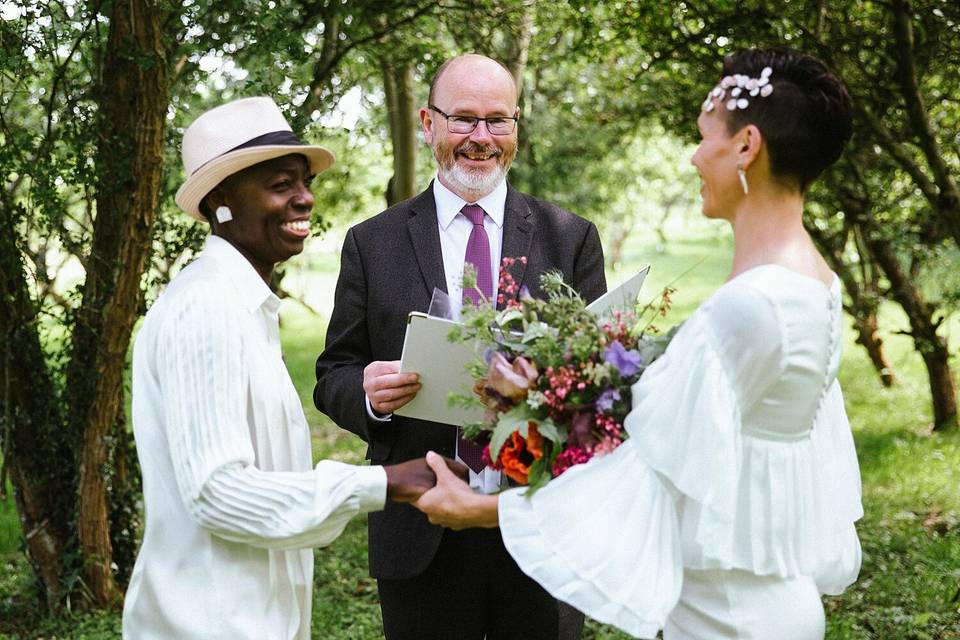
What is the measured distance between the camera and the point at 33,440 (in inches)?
227

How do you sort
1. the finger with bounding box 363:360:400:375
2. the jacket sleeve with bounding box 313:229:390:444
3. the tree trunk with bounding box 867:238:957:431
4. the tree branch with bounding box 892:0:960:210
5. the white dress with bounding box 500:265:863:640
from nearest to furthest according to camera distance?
the white dress with bounding box 500:265:863:640 < the finger with bounding box 363:360:400:375 < the jacket sleeve with bounding box 313:229:390:444 < the tree branch with bounding box 892:0:960:210 < the tree trunk with bounding box 867:238:957:431

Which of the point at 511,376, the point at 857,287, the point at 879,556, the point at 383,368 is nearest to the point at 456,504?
the point at 511,376

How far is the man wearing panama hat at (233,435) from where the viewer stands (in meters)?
2.34

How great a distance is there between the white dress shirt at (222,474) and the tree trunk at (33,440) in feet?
11.2

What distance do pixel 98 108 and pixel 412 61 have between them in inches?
114

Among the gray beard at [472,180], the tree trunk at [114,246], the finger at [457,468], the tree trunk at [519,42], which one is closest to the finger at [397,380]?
the finger at [457,468]

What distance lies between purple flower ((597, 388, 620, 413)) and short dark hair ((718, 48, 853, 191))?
2.07 ft

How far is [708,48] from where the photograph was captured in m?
7.31

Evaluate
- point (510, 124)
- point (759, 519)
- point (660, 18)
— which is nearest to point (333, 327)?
point (510, 124)

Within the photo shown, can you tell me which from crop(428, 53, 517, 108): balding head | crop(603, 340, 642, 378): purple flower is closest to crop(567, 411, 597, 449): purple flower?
crop(603, 340, 642, 378): purple flower

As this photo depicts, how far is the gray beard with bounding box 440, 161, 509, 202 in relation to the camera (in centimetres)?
357

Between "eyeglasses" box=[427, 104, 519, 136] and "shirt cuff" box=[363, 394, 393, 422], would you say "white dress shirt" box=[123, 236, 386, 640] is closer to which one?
"shirt cuff" box=[363, 394, 393, 422]

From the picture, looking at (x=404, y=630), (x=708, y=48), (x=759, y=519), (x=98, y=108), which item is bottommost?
(x=404, y=630)

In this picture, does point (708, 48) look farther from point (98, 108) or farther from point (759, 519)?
point (759, 519)
